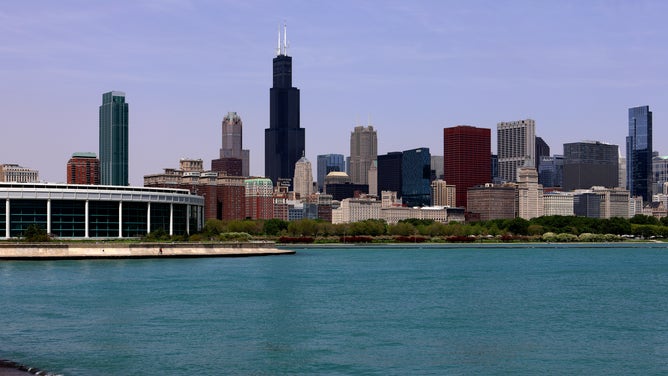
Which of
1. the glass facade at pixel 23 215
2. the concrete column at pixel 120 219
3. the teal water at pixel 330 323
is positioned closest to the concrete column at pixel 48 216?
the glass facade at pixel 23 215

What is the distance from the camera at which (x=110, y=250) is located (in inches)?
5817

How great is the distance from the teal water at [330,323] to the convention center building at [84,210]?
41.7 m

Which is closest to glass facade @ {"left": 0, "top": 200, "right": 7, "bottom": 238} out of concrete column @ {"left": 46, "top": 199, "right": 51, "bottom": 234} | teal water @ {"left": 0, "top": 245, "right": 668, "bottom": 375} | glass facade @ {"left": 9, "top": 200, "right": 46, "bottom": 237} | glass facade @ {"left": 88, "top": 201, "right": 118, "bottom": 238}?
glass facade @ {"left": 9, "top": 200, "right": 46, "bottom": 237}

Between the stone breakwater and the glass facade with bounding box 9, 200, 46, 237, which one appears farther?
the glass facade with bounding box 9, 200, 46, 237

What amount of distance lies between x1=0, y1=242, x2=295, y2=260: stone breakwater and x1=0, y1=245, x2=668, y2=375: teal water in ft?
82.3

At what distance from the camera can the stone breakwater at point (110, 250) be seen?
142250 mm

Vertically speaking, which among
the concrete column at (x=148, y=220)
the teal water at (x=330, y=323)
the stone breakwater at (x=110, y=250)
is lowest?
the teal water at (x=330, y=323)

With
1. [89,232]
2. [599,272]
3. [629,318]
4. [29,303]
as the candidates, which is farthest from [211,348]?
[89,232]

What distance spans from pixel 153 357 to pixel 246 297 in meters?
33.5

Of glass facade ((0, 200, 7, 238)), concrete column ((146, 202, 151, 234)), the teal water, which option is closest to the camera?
the teal water

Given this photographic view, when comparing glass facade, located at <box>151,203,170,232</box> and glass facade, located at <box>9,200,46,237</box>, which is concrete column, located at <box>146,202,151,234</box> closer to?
glass facade, located at <box>151,203,170,232</box>

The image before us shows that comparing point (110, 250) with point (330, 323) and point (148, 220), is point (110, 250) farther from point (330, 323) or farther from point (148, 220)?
point (330, 323)

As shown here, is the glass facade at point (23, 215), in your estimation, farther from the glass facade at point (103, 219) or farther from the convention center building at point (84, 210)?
the glass facade at point (103, 219)

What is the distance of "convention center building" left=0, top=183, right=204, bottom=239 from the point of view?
158 m
